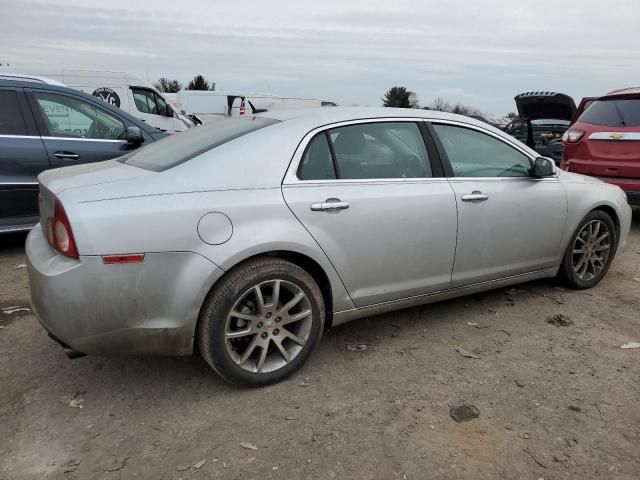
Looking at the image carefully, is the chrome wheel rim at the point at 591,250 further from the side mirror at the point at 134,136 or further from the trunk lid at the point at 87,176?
the side mirror at the point at 134,136

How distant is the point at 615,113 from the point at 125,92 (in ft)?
39.9

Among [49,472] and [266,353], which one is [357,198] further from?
[49,472]

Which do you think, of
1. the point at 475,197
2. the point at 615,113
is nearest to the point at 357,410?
the point at 475,197

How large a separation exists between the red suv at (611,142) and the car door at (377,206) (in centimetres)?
379

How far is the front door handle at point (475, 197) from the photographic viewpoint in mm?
3486

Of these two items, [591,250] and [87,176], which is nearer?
[87,176]

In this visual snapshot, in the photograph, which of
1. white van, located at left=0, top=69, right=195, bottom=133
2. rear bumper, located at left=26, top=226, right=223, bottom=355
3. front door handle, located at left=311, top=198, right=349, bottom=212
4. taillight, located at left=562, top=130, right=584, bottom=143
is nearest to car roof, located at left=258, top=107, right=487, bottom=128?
front door handle, located at left=311, top=198, right=349, bottom=212

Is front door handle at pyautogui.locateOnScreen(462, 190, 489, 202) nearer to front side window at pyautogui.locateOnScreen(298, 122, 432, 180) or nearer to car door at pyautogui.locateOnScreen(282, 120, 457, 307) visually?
car door at pyautogui.locateOnScreen(282, 120, 457, 307)

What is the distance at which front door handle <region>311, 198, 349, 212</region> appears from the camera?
292cm

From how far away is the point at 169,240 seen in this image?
2.53m

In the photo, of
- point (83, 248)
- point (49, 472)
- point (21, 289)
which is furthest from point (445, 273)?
point (21, 289)

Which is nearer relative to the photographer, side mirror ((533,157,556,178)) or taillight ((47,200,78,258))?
taillight ((47,200,78,258))

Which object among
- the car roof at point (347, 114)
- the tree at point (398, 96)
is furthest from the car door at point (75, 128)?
the tree at point (398, 96)

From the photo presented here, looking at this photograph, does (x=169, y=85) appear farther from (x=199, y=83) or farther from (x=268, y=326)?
(x=268, y=326)
